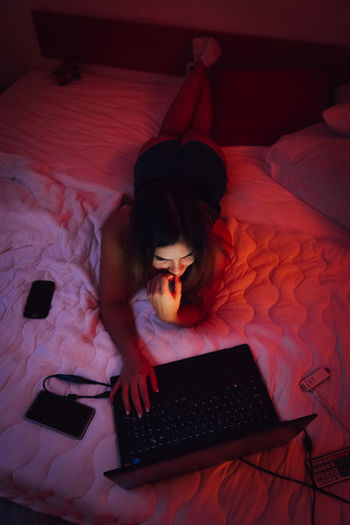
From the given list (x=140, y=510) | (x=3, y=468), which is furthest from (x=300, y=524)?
(x=3, y=468)

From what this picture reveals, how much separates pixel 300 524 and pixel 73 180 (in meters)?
1.36

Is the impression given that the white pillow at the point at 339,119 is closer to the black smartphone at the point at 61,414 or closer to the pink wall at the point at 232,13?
the pink wall at the point at 232,13

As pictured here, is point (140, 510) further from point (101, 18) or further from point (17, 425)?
point (101, 18)

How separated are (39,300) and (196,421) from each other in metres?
0.62

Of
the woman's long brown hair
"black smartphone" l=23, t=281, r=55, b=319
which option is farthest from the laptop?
"black smartphone" l=23, t=281, r=55, b=319

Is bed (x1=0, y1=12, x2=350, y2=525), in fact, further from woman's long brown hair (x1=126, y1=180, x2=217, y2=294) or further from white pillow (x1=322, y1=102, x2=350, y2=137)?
woman's long brown hair (x1=126, y1=180, x2=217, y2=294)

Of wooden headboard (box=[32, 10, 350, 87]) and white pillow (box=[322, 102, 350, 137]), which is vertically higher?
wooden headboard (box=[32, 10, 350, 87])

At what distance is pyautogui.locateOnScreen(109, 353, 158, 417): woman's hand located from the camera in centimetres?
81

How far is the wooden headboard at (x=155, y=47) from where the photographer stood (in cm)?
163

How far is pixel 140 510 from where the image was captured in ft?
2.32

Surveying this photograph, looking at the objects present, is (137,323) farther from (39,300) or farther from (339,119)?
(339,119)

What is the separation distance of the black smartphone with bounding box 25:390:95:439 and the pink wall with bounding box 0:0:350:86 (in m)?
1.93

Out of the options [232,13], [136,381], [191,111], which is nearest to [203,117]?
[191,111]

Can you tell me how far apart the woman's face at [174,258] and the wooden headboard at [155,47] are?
4.62ft
